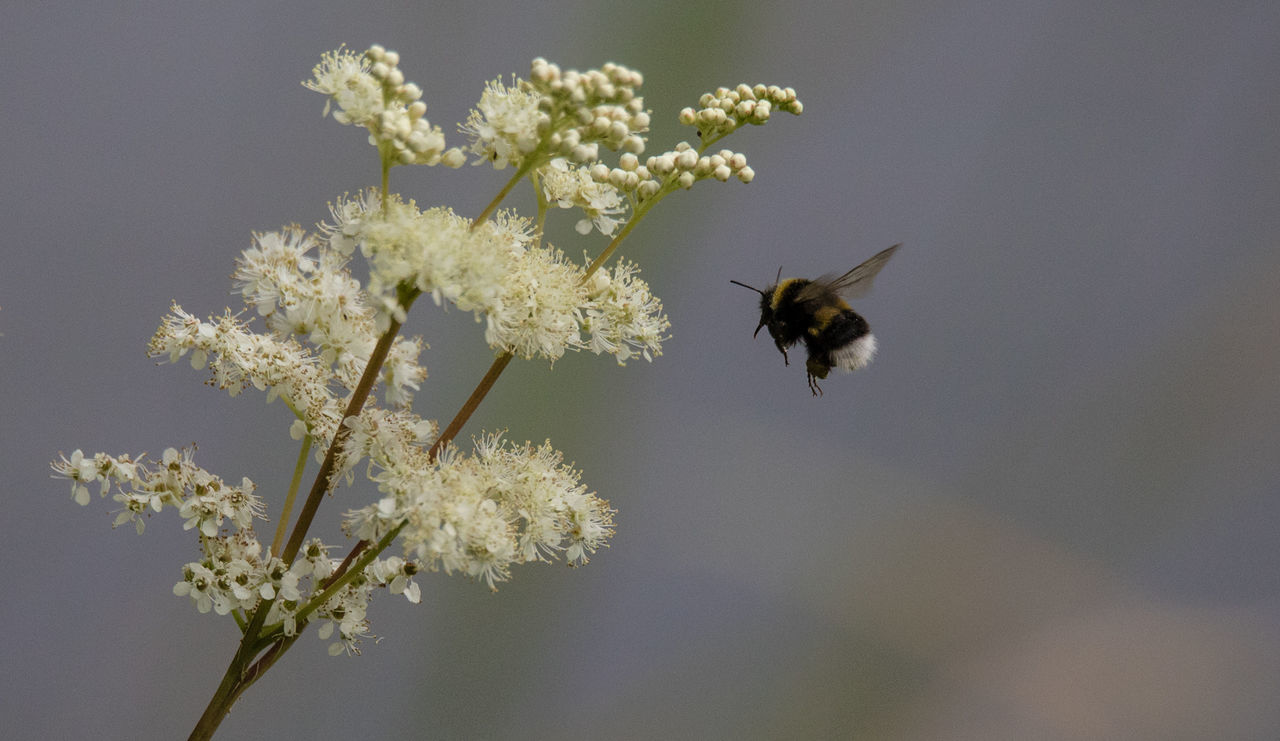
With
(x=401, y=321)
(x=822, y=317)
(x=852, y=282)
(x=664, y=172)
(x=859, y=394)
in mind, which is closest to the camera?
(x=401, y=321)

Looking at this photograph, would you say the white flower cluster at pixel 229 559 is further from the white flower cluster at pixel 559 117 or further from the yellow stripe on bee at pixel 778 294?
the yellow stripe on bee at pixel 778 294

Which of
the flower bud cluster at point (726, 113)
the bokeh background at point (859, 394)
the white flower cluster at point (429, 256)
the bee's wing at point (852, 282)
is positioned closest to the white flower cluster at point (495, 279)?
the white flower cluster at point (429, 256)

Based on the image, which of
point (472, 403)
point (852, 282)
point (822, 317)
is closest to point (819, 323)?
point (822, 317)

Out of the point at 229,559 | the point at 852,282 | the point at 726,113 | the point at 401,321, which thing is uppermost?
the point at 852,282

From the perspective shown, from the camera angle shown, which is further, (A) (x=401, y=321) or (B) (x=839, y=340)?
(B) (x=839, y=340)

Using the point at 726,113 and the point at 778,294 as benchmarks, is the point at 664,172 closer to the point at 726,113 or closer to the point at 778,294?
the point at 726,113

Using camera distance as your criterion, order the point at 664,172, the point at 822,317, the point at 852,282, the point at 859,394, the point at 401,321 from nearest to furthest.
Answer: the point at 401,321, the point at 664,172, the point at 852,282, the point at 822,317, the point at 859,394

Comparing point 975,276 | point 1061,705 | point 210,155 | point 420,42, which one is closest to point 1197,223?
point 975,276
